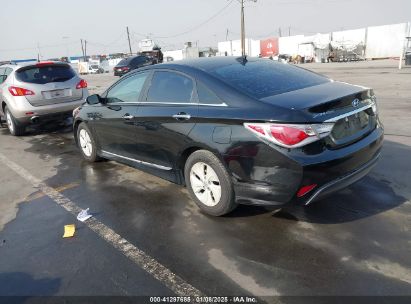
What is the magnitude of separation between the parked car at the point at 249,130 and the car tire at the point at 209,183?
11mm

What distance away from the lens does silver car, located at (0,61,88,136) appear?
8.56 m

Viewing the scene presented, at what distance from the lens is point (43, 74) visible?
880cm

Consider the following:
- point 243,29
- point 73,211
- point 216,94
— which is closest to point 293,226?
point 216,94

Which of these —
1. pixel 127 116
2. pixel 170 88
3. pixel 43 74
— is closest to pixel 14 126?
pixel 43 74

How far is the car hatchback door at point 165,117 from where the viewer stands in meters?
4.09

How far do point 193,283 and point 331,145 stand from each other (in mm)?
1644

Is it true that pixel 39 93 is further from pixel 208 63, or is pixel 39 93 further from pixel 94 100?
pixel 208 63

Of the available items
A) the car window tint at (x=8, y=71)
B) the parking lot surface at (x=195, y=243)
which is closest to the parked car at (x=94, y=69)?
the car window tint at (x=8, y=71)

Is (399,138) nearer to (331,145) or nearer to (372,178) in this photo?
(372,178)

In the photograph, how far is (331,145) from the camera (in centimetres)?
333

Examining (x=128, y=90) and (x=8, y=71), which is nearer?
(x=128, y=90)

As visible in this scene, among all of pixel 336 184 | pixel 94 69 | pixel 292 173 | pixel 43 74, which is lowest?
pixel 94 69

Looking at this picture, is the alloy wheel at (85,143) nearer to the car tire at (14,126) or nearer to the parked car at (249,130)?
the parked car at (249,130)

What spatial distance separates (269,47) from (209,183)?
55.3m
